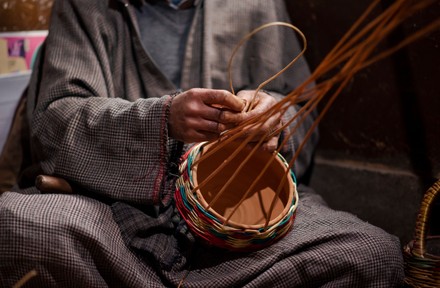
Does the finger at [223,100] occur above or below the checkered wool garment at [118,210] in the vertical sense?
above

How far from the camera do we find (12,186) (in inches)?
73.3

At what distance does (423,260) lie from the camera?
4.38 feet

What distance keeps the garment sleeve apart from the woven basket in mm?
682

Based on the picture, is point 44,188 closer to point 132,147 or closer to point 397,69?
point 132,147

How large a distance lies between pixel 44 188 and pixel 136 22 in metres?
0.65

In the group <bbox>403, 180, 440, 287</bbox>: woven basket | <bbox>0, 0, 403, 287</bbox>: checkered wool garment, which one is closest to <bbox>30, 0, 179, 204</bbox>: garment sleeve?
<bbox>0, 0, 403, 287</bbox>: checkered wool garment

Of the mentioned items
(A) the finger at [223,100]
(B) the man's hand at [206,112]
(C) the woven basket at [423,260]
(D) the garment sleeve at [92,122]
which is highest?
(A) the finger at [223,100]

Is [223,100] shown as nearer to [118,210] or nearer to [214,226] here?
[214,226]

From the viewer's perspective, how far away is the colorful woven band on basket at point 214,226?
48.1 inches

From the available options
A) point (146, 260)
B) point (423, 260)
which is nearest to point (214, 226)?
point (146, 260)

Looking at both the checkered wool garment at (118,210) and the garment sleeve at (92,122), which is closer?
the checkered wool garment at (118,210)

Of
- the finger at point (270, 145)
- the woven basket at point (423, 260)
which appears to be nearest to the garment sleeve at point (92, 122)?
the finger at point (270, 145)

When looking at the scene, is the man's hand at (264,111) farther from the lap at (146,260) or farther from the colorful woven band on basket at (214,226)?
the lap at (146,260)

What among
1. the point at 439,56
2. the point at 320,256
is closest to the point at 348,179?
the point at 439,56
